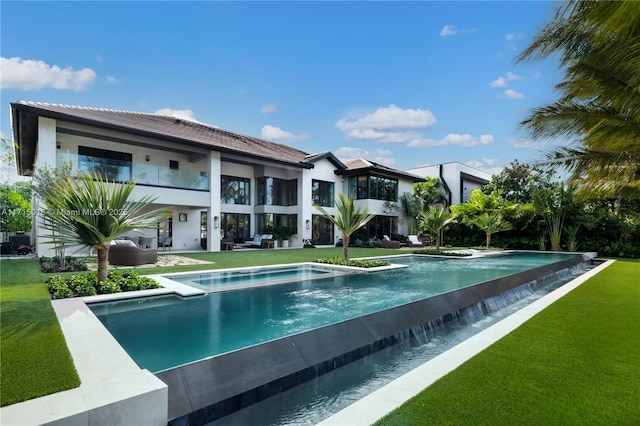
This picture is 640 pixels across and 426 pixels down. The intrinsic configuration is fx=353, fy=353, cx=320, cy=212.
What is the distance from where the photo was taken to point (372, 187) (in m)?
27.9

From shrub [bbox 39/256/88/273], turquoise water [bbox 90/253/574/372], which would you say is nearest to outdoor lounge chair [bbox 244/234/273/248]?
shrub [bbox 39/256/88/273]

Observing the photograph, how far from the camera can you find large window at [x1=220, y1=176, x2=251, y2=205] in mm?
23672

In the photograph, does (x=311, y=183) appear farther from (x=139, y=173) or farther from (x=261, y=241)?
(x=139, y=173)

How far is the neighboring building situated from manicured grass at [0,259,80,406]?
33829 millimetres

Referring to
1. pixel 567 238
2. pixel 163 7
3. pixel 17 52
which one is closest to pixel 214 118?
pixel 17 52

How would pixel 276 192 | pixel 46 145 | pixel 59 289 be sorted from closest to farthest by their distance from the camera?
pixel 59 289 → pixel 46 145 → pixel 276 192

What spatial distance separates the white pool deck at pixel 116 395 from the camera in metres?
2.88

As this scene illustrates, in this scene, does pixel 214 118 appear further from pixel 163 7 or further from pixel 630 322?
pixel 630 322

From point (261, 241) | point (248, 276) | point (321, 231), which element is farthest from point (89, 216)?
point (321, 231)

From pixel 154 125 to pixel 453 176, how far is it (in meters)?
27.9

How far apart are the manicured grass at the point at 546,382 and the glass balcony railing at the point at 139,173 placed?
14506 millimetres

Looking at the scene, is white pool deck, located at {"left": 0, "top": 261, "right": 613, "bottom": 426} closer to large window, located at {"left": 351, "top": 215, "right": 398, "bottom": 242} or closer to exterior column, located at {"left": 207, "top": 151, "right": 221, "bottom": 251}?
exterior column, located at {"left": 207, "top": 151, "right": 221, "bottom": 251}

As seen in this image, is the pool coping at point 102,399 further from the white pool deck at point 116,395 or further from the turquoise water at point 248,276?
the turquoise water at point 248,276

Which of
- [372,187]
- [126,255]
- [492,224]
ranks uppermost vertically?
[372,187]
